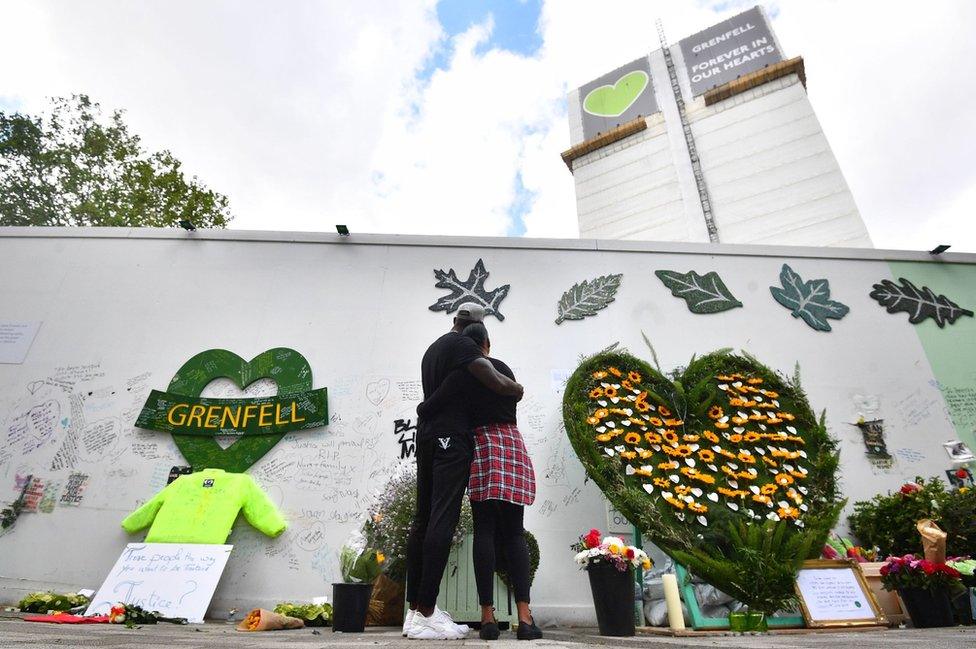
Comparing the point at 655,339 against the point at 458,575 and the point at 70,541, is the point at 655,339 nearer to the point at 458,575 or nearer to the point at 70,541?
the point at 458,575

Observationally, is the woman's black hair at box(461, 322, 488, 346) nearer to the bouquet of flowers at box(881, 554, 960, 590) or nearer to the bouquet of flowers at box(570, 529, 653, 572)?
the bouquet of flowers at box(570, 529, 653, 572)

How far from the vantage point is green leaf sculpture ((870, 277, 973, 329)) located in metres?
4.76

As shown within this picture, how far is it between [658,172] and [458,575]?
18.4 meters

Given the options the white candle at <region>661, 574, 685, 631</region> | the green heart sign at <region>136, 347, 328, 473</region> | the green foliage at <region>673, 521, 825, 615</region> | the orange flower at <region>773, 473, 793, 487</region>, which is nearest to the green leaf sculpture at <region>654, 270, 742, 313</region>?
the orange flower at <region>773, 473, 793, 487</region>

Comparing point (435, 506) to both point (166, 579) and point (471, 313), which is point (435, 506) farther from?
point (166, 579)

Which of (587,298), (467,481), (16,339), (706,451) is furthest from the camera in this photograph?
(587,298)

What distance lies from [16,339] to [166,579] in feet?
9.29

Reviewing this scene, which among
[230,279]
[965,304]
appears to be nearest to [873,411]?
[965,304]

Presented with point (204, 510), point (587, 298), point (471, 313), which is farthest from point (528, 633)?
point (587, 298)

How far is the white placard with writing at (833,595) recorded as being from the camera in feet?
8.49

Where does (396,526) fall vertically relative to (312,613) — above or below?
above

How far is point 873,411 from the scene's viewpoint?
4.25 metres

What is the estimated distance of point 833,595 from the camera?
8.71 ft

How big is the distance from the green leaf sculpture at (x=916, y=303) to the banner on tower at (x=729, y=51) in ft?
54.5
